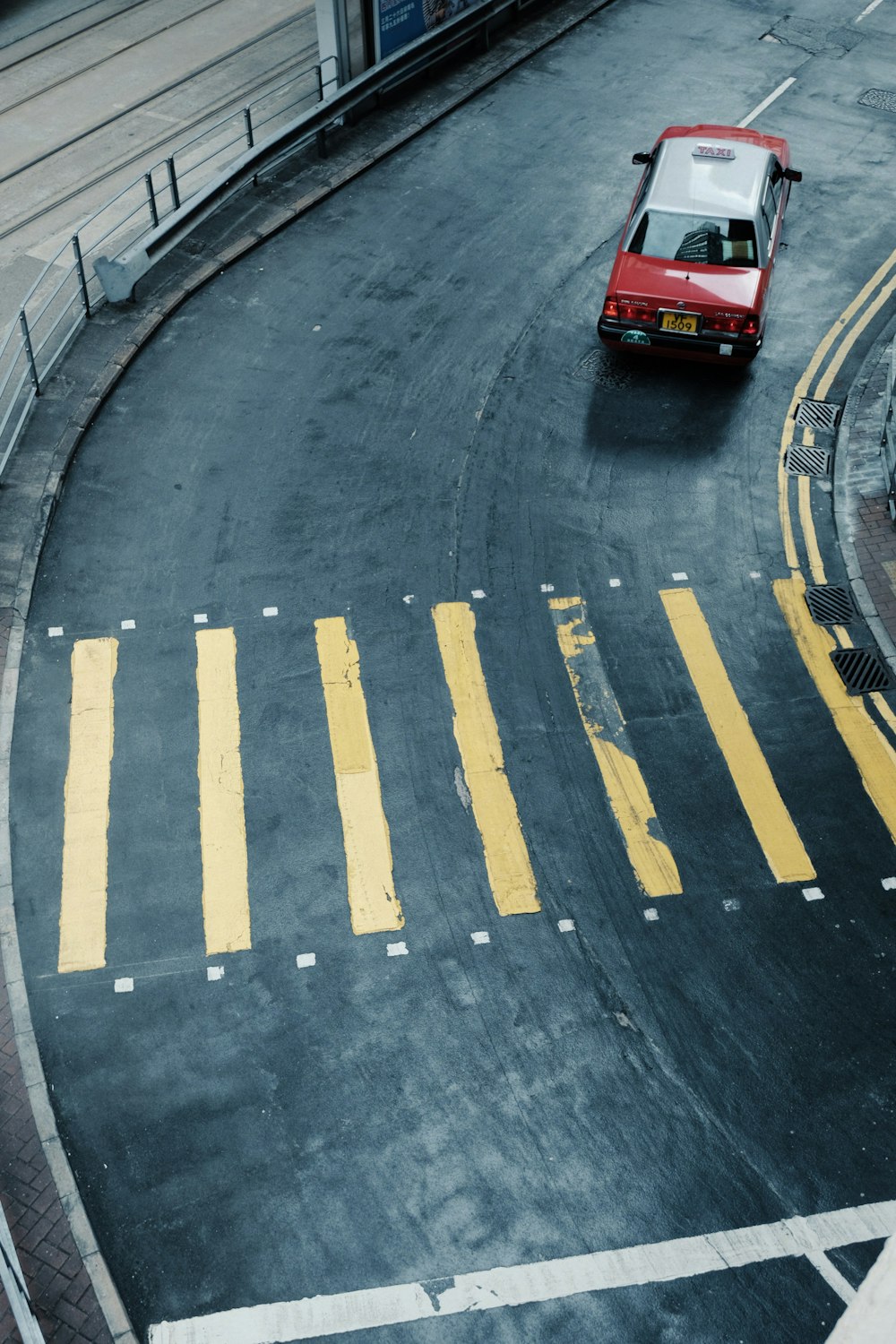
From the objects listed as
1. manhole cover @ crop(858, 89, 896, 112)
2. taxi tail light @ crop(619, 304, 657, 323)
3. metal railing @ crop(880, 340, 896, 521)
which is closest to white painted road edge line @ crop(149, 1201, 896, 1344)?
metal railing @ crop(880, 340, 896, 521)

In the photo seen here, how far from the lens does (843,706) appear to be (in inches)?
494

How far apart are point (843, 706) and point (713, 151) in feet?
26.9

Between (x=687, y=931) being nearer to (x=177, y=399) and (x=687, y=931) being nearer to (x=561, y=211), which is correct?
(x=177, y=399)

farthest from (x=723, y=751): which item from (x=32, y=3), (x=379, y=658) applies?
(x=32, y=3)

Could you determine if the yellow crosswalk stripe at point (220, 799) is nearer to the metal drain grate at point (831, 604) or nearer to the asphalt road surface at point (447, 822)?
the asphalt road surface at point (447, 822)

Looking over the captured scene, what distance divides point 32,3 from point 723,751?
20.1 m

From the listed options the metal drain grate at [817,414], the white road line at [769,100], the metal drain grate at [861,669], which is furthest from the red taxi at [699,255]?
the metal drain grate at [861,669]

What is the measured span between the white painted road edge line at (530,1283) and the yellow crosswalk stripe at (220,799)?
2.76m

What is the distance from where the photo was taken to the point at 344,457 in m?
15.0

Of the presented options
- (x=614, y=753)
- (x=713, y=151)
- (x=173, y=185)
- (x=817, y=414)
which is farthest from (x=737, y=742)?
(x=173, y=185)

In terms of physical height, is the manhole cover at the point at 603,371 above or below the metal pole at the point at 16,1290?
above

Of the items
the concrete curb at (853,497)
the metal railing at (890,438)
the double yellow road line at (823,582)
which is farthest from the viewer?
the metal railing at (890,438)

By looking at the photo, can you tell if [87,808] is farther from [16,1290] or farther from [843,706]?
[843,706]

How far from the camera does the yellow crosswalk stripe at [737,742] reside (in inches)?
444
